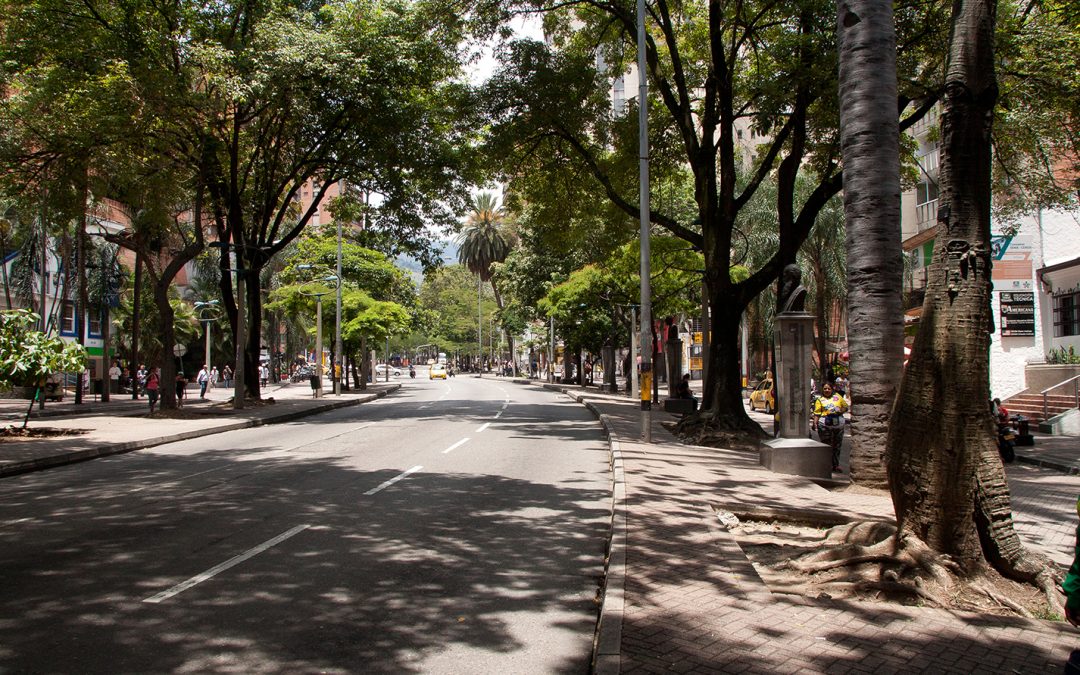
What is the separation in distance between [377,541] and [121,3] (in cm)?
2033

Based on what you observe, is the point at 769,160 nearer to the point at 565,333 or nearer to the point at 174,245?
the point at 565,333

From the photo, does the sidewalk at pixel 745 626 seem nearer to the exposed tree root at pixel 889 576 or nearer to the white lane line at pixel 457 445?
the exposed tree root at pixel 889 576

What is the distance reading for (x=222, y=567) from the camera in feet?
20.7

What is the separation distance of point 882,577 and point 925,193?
33.1m

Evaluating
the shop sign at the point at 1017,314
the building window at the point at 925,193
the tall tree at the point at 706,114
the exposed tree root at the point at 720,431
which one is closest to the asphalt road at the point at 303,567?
the exposed tree root at the point at 720,431

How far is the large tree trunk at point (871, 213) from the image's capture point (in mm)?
8961

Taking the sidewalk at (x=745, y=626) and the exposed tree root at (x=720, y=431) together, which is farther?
the exposed tree root at (x=720, y=431)

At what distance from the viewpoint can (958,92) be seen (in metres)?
6.29

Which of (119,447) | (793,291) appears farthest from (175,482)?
(793,291)

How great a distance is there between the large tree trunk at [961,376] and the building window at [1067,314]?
21276 mm

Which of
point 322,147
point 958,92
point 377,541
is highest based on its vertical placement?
point 322,147

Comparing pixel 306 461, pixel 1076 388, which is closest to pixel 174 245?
pixel 306 461

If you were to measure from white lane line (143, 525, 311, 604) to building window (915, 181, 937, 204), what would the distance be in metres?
32.6

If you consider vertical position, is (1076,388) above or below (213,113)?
below
